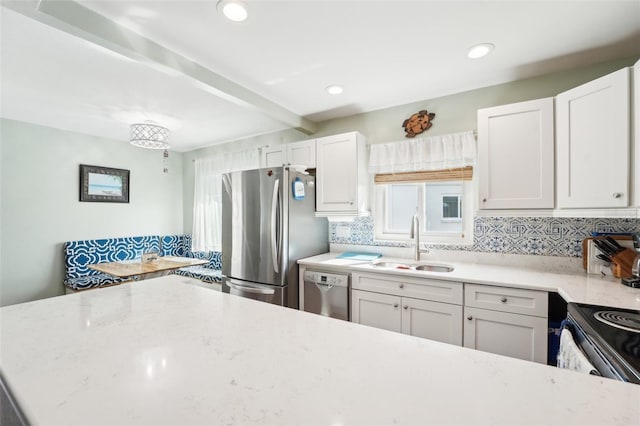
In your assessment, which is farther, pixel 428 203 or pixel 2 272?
pixel 2 272

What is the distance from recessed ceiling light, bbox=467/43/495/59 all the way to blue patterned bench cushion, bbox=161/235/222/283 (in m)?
3.43

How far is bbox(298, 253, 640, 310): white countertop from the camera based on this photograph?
141 centimetres

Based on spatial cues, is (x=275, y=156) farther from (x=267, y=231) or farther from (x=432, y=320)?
(x=432, y=320)

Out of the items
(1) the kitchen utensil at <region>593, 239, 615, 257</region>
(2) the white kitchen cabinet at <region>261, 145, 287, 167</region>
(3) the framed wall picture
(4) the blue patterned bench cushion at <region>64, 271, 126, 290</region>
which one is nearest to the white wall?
(3) the framed wall picture

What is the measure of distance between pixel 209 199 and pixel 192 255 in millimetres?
977

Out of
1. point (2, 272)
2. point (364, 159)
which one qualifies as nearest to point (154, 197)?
point (2, 272)

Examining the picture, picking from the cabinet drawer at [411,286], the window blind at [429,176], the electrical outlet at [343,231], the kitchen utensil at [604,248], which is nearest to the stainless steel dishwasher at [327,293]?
the cabinet drawer at [411,286]

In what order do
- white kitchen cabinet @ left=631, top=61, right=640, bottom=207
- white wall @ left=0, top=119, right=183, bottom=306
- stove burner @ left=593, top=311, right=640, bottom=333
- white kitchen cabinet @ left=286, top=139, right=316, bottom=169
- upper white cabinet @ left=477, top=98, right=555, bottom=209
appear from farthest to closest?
white wall @ left=0, top=119, right=183, bottom=306 < white kitchen cabinet @ left=286, top=139, right=316, bottom=169 < upper white cabinet @ left=477, top=98, right=555, bottom=209 < white kitchen cabinet @ left=631, top=61, right=640, bottom=207 < stove burner @ left=593, top=311, right=640, bottom=333

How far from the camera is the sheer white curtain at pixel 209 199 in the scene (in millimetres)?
4121

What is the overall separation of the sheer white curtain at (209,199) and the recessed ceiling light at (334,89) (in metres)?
1.97

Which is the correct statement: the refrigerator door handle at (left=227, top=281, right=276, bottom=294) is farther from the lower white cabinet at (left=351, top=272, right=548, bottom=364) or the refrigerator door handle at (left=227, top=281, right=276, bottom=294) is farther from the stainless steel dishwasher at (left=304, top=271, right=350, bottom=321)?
the lower white cabinet at (left=351, top=272, right=548, bottom=364)

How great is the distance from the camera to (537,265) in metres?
2.15

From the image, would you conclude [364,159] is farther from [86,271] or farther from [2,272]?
[2,272]

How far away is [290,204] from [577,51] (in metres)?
2.36
